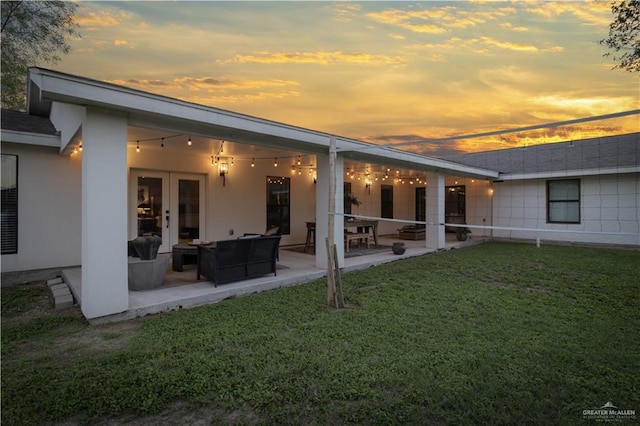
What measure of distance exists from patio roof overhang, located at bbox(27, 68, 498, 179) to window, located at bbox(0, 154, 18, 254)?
4.67 ft

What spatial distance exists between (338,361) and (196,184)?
24.2 ft

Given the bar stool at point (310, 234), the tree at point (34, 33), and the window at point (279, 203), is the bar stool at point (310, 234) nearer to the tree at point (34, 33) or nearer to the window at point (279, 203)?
the window at point (279, 203)

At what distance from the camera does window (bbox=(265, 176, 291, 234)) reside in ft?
34.5

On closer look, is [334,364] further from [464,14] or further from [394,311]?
[464,14]

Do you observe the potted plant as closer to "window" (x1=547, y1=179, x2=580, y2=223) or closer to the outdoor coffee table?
"window" (x1=547, y1=179, x2=580, y2=223)

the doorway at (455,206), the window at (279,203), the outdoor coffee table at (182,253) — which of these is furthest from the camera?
the doorway at (455,206)

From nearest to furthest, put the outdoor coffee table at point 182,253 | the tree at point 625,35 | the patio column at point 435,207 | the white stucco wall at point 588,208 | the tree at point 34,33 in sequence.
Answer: the tree at point 625,35 < the outdoor coffee table at point 182,253 < the tree at point 34,33 < the patio column at point 435,207 < the white stucco wall at point 588,208

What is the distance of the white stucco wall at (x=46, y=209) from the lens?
634cm

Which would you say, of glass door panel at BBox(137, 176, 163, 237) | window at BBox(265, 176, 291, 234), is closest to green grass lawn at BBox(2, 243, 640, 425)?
glass door panel at BBox(137, 176, 163, 237)

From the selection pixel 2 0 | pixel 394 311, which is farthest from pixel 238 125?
pixel 2 0

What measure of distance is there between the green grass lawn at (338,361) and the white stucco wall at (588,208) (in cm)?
796

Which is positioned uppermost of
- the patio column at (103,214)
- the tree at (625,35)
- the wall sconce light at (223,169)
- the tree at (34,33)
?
the tree at (34,33)

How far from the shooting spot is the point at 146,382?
105 inches

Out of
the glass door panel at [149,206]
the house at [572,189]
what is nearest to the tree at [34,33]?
the glass door panel at [149,206]
